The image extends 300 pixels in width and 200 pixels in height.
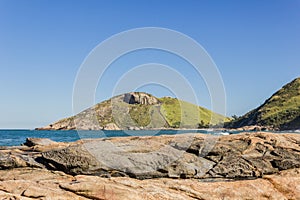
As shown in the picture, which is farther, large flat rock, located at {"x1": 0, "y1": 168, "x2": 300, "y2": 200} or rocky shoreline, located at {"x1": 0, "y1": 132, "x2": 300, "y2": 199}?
rocky shoreline, located at {"x1": 0, "y1": 132, "x2": 300, "y2": 199}

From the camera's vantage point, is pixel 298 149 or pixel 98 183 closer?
pixel 98 183

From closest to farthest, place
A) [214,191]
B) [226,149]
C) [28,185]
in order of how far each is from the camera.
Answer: [28,185] → [214,191] → [226,149]

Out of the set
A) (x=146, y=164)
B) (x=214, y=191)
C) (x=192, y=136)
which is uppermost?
(x=192, y=136)

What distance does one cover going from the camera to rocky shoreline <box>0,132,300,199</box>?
16.0m

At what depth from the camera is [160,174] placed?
1992 centimetres

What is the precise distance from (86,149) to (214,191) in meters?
7.97

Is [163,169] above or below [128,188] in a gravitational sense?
above

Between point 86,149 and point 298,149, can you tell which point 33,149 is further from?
point 298,149

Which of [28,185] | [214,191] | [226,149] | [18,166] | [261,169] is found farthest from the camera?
[226,149]

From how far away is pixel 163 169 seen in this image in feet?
65.9

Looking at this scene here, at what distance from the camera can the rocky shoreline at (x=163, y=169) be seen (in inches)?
631

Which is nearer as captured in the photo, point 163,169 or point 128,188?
point 128,188

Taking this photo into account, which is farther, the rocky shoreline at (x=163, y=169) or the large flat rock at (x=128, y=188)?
the rocky shoreline at (x=163, y=169)

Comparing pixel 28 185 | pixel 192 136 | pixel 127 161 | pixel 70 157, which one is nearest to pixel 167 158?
pixel 127 161
